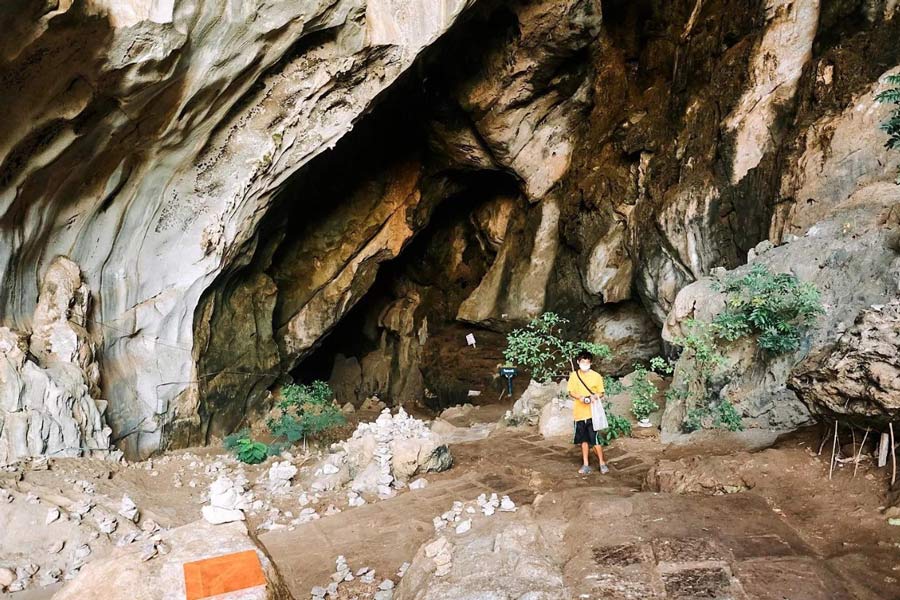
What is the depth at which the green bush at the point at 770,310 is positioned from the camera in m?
5.36

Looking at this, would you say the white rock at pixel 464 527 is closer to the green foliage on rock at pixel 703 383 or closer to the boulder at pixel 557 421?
the green foliage on rock at pixel 703 383

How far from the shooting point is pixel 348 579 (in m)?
3.62

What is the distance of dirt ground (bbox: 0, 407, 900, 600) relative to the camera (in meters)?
2.63

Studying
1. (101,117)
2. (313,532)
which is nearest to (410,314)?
(101,117)

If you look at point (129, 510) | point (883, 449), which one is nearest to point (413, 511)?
point (129, 510)

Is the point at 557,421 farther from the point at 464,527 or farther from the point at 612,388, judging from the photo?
the point at 464,527

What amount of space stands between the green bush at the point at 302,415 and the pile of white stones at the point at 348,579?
516 centimetres

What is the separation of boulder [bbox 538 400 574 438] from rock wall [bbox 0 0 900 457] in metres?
2.06

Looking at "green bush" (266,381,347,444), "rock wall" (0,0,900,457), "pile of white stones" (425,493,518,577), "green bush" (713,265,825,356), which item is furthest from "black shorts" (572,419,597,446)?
"green bush" (266,381,347,444)

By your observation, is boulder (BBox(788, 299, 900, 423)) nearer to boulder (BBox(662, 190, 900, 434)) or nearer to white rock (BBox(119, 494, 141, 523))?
boulder (BBox(662, 190, 900, 434))

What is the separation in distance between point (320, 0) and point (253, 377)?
22.7 ft

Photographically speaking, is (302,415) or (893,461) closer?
(893,461)

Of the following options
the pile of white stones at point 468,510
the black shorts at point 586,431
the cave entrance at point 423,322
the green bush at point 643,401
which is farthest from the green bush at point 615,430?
the cave entrance at point 423,322

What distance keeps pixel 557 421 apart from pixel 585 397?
2.46 metres
